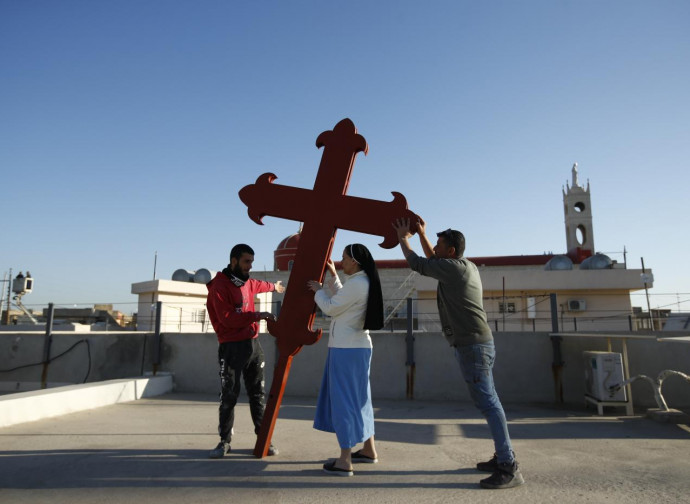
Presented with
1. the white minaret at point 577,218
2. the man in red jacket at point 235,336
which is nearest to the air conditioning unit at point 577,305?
the white minaret at point 577,218

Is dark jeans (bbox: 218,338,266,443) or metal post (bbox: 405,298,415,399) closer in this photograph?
dark jeans (bbox: 218,338,266,443)

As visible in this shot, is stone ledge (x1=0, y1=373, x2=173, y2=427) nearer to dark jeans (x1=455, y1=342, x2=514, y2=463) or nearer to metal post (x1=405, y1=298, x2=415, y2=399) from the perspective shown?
metal post (x1=405, y1=298, x2=415, y2=399)

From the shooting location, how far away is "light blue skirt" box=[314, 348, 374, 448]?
3480mm

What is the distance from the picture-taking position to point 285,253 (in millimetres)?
29500

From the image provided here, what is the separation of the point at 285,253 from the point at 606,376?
24.1 m

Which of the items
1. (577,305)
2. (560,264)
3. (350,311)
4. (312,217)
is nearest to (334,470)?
(350,311)


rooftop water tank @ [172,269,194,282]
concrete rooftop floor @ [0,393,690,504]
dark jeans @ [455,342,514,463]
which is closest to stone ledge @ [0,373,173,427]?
concrete rooftop floor @ [0,393,690,504]

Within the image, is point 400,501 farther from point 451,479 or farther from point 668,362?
point 668,362

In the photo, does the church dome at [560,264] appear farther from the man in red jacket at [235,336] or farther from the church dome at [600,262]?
the man in red jacket at [235,336]

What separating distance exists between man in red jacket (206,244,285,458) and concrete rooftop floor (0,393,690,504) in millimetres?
360

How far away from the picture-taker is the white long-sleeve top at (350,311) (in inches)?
142

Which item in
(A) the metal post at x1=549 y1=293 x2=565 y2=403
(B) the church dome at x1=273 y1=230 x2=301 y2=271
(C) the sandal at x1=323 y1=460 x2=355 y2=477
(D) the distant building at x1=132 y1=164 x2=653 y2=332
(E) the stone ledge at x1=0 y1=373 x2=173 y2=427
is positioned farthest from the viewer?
(B) the church dome at x1=273 y1=230 x2=301 y2=271

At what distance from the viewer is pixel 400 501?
2.88 meters

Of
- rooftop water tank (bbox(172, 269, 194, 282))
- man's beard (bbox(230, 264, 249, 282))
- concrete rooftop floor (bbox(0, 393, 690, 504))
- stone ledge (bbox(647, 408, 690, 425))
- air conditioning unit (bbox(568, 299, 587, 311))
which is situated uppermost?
rooftop water tank (bbox(172, 269, 194, 282))
